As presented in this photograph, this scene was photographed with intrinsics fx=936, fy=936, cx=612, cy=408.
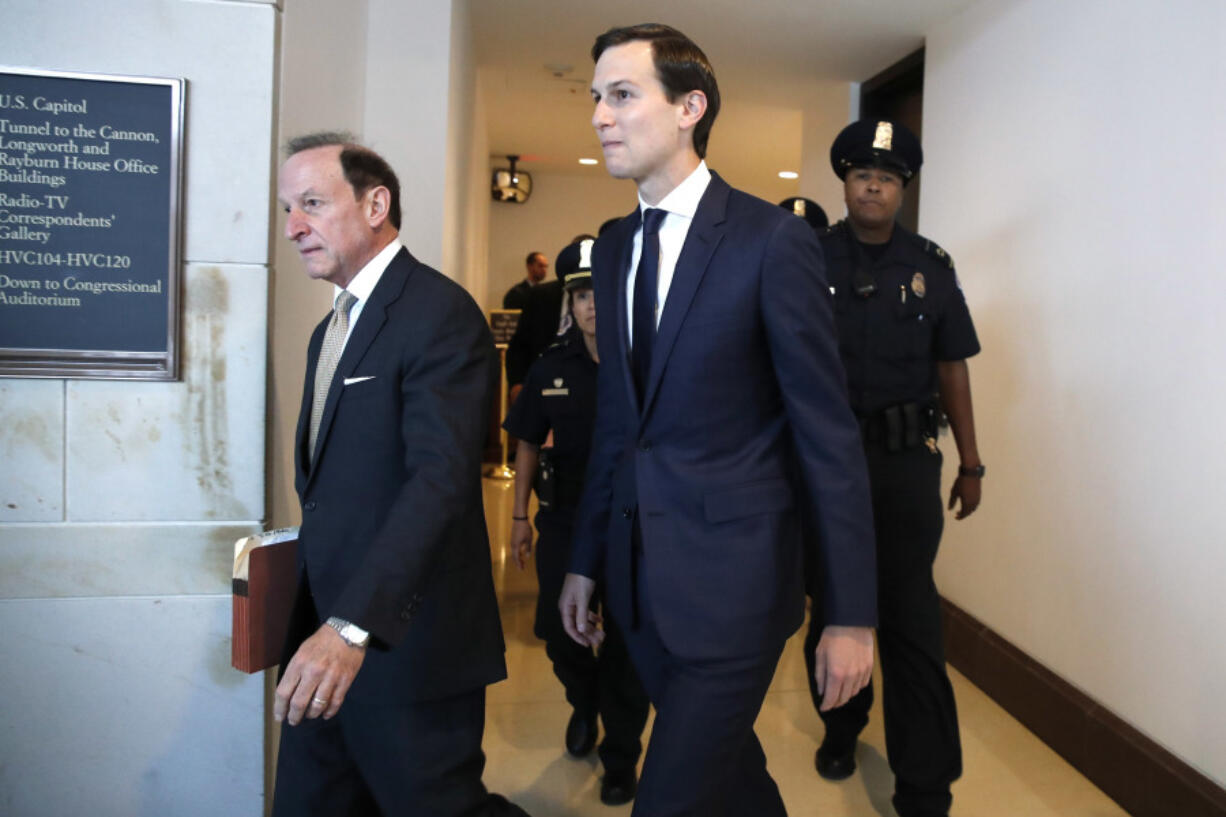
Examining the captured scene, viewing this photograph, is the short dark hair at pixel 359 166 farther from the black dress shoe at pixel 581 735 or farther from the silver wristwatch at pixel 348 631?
the black dress shoe at pixel 581 735

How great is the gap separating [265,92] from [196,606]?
3.61 feet

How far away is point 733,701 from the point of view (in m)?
1.44

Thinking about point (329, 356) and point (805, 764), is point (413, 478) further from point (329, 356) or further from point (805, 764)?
point (805, 764)

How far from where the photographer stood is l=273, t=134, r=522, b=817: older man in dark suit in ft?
4.97

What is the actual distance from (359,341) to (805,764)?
2.00m

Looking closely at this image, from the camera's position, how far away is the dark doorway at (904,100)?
477 centimetres

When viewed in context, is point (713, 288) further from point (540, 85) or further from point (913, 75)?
point (540, 85)

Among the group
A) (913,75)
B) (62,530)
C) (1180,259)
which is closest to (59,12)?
(62,530)

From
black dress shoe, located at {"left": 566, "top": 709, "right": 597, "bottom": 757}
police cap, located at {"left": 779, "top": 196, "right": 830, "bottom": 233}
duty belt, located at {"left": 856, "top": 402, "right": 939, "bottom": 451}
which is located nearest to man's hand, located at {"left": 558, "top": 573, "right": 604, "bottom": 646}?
duty belt, located at {"left": 856, "top": 402, "right": 939, "bottom": 451}

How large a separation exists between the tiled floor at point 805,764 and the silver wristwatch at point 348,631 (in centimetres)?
139

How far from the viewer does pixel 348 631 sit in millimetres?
1332

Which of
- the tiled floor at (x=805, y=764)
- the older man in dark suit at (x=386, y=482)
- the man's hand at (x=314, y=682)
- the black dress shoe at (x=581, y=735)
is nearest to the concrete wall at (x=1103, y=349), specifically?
the tiled floor at (x=805, y=764)

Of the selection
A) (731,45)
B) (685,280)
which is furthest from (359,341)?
(731,45)

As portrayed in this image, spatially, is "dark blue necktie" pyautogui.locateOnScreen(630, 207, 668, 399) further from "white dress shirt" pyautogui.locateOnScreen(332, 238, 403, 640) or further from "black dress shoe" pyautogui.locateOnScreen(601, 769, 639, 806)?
"black dress shoe" pyautogui.locateOnScreen(601, 769, 639, 806)
